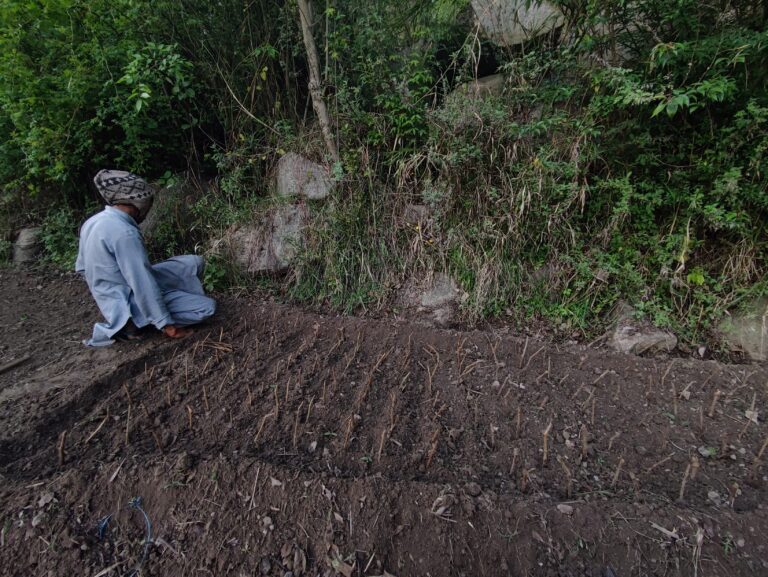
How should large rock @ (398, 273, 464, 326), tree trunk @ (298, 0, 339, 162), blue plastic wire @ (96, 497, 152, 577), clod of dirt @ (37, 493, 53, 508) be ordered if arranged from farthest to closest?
tree trunk @ (298, 0, 339, 162), large rock @ (398, 273, 464, 326), clod of dirt @ (37, 493, 53, 508), blue plastic wire @ (96, 497, 152, 577)

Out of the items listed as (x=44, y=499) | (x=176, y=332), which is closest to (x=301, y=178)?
Result: (x=176, y=332)

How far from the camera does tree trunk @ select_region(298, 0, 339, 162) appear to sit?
3.39 m

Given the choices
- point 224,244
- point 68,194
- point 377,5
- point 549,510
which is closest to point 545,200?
point 549,510

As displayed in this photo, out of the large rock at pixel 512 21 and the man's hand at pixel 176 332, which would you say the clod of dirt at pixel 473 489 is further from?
the large rock at pixel 512 21

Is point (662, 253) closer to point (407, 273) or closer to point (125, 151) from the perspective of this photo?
point (407, 273)

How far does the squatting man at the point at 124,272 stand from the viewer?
2.36 meters

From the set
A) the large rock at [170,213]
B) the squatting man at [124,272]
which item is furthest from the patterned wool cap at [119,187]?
the large rock at [170,213]

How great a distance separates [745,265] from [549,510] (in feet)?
8.44

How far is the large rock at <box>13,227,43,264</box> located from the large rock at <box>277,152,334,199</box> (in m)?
2.96

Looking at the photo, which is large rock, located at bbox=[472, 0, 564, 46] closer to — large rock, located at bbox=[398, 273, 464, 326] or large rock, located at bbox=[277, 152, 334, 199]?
large rock, located at bbox=[277, 152, 334, 199]

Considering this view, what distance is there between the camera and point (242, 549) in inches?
55.5

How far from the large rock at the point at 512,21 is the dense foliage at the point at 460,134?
0.11 m

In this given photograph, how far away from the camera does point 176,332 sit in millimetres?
2666

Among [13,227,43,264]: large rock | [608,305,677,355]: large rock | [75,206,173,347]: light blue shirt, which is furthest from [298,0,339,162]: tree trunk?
[13,227,43,264]: large rock
